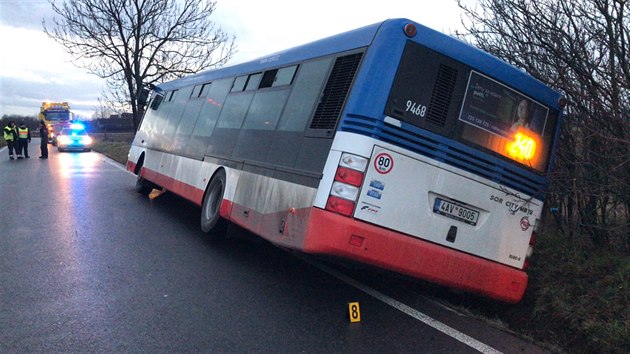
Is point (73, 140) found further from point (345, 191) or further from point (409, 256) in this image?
point (409, 256)

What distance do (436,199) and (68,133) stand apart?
3569 centimetres

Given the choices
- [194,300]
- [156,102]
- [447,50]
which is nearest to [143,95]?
[156,102]

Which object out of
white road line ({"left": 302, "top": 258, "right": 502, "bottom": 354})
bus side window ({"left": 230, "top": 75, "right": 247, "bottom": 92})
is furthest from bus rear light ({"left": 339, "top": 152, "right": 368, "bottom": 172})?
bus side window ({"left": 230, "top": 75, "right": 247, "bottom": 92})

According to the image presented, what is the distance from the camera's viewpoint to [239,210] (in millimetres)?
7121

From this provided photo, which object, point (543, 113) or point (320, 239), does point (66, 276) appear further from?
point (543, 113)

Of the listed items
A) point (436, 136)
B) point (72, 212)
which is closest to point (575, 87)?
point (436, 136)

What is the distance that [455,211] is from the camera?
530 cm

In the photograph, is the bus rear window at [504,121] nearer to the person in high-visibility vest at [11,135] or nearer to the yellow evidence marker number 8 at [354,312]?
the yellow evidence marker number 8 at [354,312]

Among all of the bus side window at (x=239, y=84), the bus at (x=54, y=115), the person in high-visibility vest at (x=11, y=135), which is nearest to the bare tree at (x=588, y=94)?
the bus side window at (x=239, y=84)

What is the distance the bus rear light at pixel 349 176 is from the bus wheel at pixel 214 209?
3288mm

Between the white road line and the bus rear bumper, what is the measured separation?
1.23 ft

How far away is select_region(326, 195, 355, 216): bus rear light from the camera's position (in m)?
4.91

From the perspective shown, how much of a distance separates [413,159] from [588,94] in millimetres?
2591

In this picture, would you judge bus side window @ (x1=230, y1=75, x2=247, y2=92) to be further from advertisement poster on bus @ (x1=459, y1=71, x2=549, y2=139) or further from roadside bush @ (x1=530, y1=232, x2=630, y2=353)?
roadside bush @ (x1=530, y1=232, x2=630, y2=353)
